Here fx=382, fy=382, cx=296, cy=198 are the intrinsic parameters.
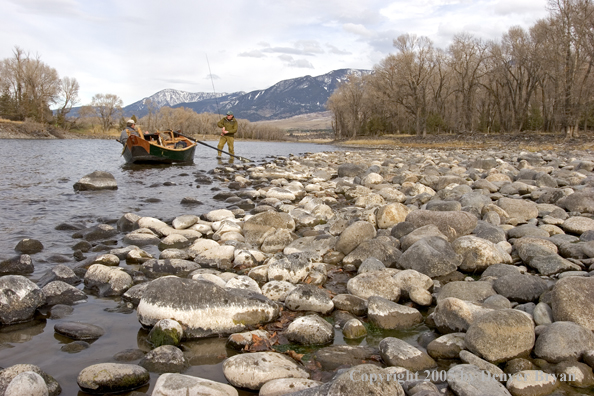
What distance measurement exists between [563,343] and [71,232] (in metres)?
7.28

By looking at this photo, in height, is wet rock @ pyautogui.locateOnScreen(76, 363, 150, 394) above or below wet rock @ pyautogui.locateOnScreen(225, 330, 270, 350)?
above

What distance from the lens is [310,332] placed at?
334 centimetres

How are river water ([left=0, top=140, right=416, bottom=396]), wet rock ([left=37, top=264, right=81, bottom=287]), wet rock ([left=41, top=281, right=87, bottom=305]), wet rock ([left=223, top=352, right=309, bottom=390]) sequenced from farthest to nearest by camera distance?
wet rock ([left=37, top=264, right=81, bottom=287]) → wet rock ([left=41, top=281, right=87, bottom=305]) → river water ([left=0, top=140, right=416, bottom=396]) → wet rock ([left=223, top=352, right=309, bottom=390])

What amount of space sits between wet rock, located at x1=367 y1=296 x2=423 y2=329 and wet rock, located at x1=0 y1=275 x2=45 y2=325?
3275 millimetres

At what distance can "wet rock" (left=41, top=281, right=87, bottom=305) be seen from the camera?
4000 millimetres

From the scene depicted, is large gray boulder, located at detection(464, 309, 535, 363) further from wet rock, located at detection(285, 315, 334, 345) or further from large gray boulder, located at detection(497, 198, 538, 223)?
large gray boulder, located at detection(497, 198, 538, 223)

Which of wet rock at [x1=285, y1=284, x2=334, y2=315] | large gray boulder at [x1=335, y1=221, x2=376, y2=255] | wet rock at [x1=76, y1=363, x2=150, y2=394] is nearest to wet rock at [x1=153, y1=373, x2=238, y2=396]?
wet rock at [x1=76, y1=363, x2=150, y2=394]

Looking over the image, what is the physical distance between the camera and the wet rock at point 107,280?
4.30 metres

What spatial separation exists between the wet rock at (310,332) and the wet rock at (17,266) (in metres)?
3.75

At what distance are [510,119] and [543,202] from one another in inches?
1750

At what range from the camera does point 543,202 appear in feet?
24.6

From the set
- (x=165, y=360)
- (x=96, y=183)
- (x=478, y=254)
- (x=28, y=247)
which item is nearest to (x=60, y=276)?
(x=28, y=247)

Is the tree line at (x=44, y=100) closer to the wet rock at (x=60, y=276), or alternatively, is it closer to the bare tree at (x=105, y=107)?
the bare tree at (x=105, y=107)

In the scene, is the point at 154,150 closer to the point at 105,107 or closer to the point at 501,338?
the point at 501,338
